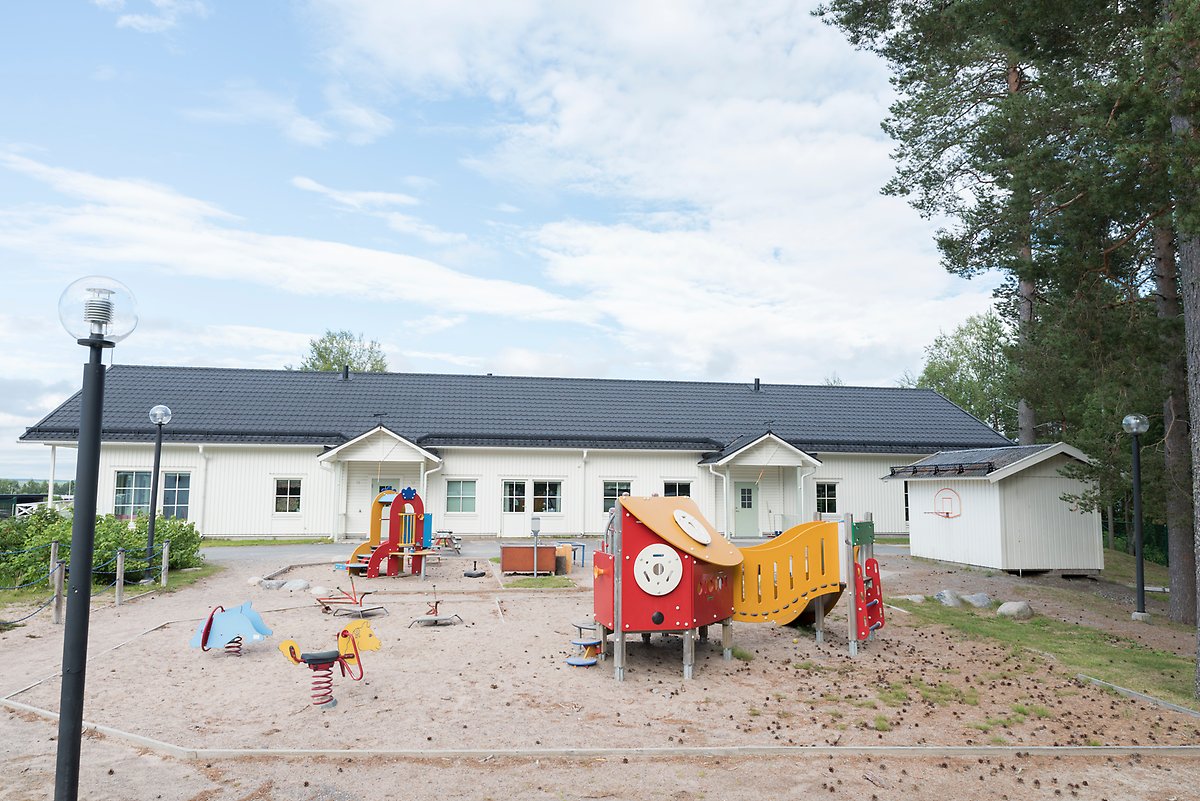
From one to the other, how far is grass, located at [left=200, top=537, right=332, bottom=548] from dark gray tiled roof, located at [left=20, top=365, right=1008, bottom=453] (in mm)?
2992

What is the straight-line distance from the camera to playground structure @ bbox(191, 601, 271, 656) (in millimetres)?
8898

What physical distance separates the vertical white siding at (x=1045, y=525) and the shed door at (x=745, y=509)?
979 cm

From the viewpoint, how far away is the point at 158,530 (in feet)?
50.4

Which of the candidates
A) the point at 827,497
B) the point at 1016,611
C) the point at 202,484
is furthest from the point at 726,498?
the point at 202,484

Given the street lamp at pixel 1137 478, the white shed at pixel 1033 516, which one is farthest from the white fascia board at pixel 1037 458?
the street lamp at pixel 1137 478

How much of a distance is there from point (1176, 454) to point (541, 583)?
11106 mm

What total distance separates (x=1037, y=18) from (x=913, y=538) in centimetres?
1367

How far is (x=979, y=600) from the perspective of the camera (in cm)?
1306

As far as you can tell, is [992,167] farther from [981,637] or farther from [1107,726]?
[1107,726]

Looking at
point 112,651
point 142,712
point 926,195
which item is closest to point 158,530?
point 112,651

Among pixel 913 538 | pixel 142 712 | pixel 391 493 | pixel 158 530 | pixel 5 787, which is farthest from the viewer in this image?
pixel 913 538

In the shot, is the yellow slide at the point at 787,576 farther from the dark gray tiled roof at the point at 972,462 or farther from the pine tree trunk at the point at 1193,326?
the dark gray tiled roof at the point at 972,462

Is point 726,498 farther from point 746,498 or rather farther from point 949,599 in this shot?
point 949,599

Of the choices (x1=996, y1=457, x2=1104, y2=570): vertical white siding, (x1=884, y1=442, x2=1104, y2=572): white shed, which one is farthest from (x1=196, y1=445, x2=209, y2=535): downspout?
(x1=996, y1=457, x2=1104, y2=570): vertical white siding
